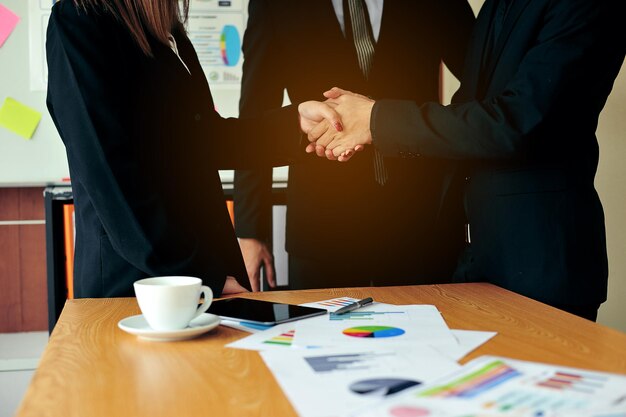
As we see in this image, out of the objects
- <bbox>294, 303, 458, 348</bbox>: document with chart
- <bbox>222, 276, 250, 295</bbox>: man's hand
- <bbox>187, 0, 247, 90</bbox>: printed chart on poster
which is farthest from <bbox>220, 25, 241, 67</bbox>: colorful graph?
<bbox>294, 303, 458, 348</bbox>: document with chart

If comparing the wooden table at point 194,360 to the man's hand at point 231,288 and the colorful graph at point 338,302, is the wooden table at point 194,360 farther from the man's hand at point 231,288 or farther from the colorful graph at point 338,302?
the man's hand at point 231,288

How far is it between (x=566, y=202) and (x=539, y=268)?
0.12 m

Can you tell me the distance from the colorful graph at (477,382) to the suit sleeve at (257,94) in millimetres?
1097

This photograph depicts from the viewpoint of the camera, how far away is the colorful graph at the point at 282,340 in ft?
2.49

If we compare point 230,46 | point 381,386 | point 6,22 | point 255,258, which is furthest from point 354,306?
point 6,22

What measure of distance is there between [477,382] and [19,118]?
2.60 m

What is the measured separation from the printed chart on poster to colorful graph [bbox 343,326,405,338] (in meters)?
2.19

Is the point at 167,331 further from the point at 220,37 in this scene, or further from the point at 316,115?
the point at 220,37

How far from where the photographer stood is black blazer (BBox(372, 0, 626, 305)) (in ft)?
3.70

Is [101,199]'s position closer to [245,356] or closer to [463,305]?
[245,356]

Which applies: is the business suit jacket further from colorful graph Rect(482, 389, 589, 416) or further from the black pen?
colorful graph Rect(482, 389, 589, 416)

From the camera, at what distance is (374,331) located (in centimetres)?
80

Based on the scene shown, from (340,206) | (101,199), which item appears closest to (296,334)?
(101,199)

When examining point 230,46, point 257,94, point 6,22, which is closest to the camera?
point 257,94
